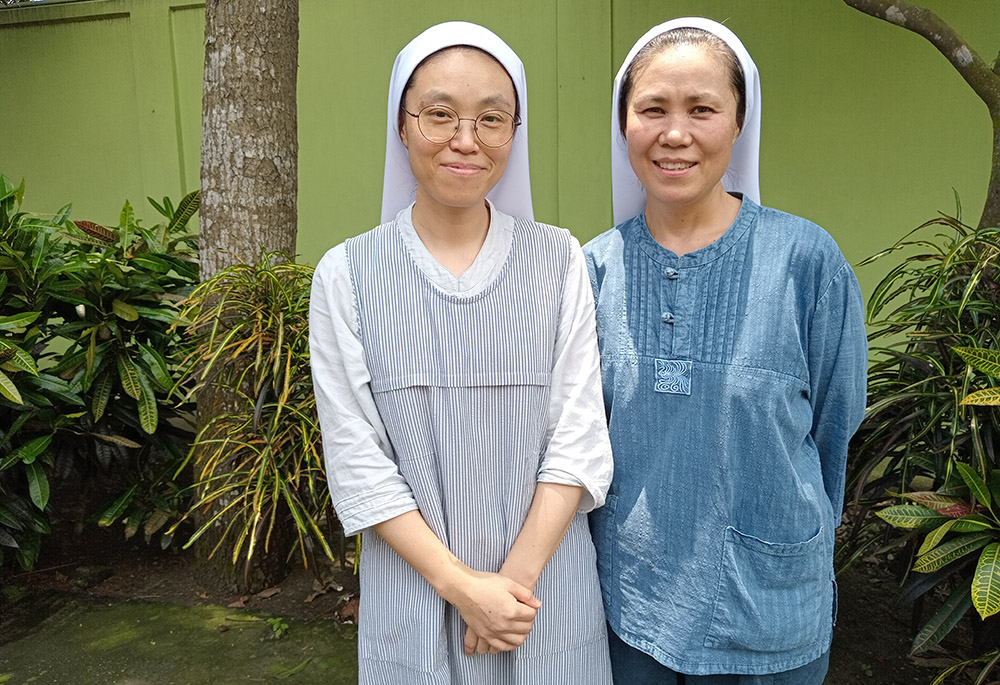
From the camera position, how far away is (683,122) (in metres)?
1.33

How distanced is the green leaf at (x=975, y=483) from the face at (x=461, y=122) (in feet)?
4.88

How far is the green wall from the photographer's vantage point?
3.62 metres

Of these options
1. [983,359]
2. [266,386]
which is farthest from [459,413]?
[983,359]

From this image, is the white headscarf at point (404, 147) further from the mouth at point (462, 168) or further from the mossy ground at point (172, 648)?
the mossy ground at point (172, 648)

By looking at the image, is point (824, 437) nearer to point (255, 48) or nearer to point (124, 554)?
point (255, 48)

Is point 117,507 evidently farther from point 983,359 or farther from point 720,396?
point 983,359

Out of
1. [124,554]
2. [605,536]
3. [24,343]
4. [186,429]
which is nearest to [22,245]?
[24,343]

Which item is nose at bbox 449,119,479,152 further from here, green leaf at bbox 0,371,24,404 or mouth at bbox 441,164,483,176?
green leaf at bbox 0,371,24,404

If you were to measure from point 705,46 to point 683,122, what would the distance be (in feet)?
0.44

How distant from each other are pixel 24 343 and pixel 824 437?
8.51 feet

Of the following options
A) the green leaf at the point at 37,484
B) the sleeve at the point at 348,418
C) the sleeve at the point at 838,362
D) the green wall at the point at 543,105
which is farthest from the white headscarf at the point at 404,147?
the green wall at the point at 543,105

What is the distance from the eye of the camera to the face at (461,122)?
1320mm

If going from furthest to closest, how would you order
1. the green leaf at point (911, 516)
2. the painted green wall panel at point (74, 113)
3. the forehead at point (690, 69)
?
the painted green wall panel at point (74, 113) → the green leaf at point (911, 516) → the forehead at point (690, 69)

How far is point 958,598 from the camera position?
2033 mm
